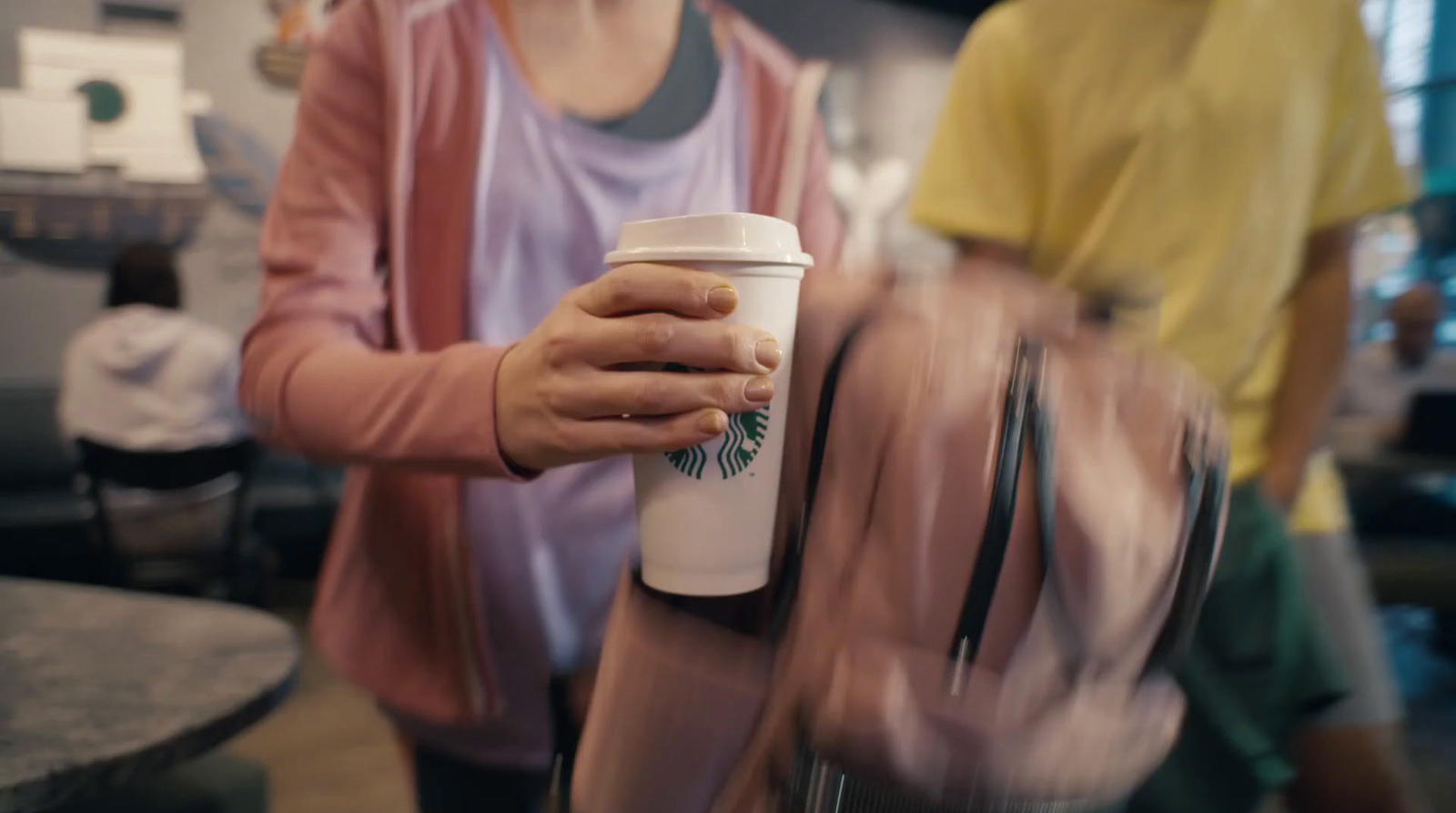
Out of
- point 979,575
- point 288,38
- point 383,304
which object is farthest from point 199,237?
point 979,575

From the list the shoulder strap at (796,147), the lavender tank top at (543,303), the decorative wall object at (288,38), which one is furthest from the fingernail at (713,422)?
the decorative wall object at (288,38)

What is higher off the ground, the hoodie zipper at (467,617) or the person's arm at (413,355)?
the person's arm at (413,355)

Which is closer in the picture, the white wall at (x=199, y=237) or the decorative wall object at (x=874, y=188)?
the white wall at (x=199, y=237)

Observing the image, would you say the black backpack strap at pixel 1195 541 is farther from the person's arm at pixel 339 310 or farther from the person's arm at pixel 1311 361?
the person's arm at pixel 1311 361

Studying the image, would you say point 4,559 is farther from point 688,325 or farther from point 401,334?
point 688,325

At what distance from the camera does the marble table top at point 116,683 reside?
2.59 ft

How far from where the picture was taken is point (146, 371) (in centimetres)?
344

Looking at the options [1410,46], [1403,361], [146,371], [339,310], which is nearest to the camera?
[339,310]

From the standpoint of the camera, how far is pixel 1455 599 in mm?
2828

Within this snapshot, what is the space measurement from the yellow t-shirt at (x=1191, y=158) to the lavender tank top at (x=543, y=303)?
16.8 inches

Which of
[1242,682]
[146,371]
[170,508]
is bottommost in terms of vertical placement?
[170,508]

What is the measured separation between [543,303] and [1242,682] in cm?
82

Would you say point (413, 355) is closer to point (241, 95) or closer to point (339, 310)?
point (339, 310)

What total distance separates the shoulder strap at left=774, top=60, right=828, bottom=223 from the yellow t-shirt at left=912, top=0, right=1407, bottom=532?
0.24m
